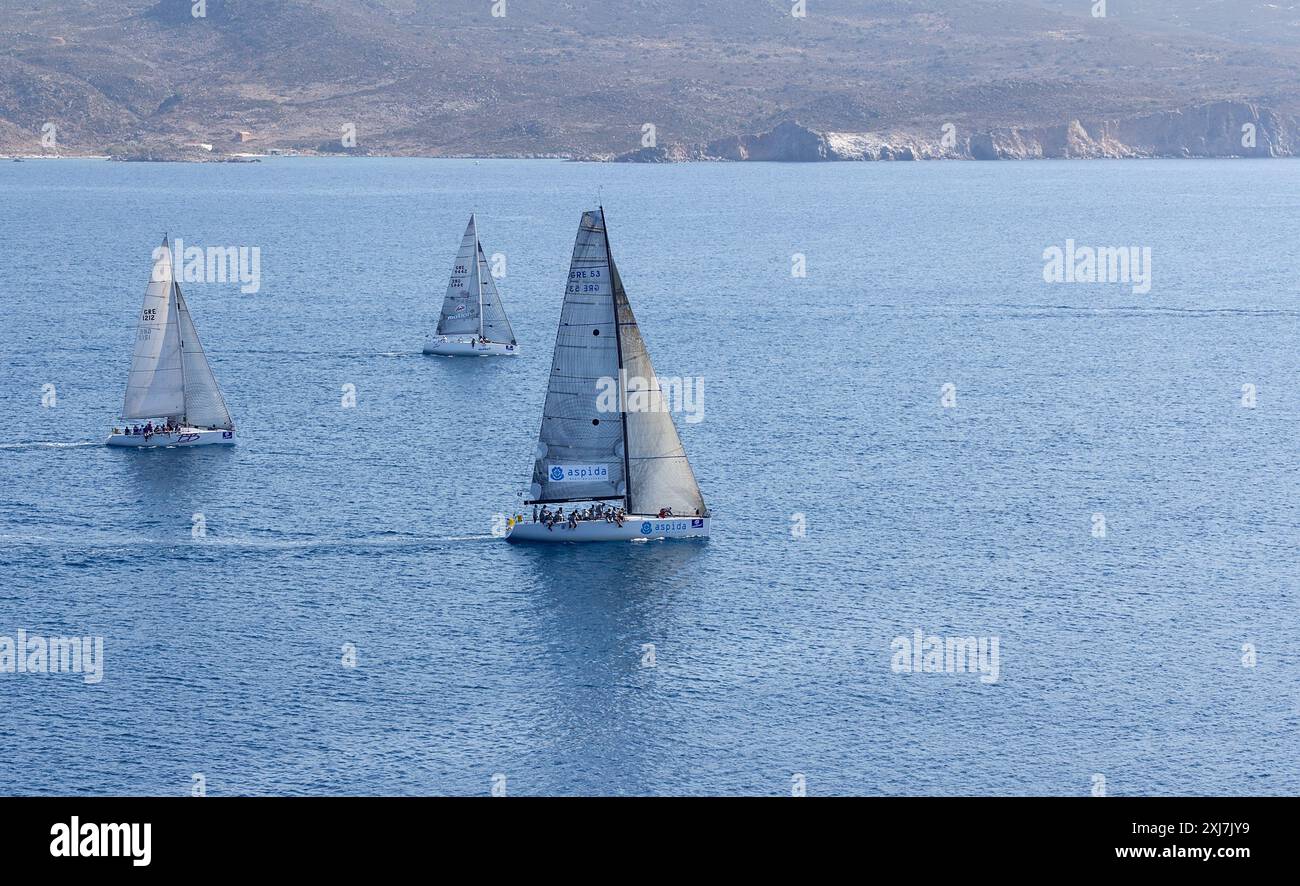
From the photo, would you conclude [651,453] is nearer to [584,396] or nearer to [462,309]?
[584,396]

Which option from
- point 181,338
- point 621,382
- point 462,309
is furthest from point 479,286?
point 621,382

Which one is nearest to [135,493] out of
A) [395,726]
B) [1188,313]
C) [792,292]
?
[395,726]

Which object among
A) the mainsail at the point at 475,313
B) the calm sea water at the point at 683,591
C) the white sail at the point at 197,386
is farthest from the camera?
the mainsail at the point at 475,313

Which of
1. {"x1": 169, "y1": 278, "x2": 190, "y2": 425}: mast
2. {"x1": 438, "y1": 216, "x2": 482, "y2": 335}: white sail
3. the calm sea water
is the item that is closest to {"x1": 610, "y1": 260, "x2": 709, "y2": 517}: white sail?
the calm sea water

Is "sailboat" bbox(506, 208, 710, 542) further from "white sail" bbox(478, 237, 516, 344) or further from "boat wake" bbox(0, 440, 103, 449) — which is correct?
"white sail" bbox(478, 237, 516, 344)

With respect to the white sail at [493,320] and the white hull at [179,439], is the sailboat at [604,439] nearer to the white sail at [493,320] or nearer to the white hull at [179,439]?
the white hull at [179,439]

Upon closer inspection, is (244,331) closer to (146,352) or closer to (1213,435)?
(146,352)
